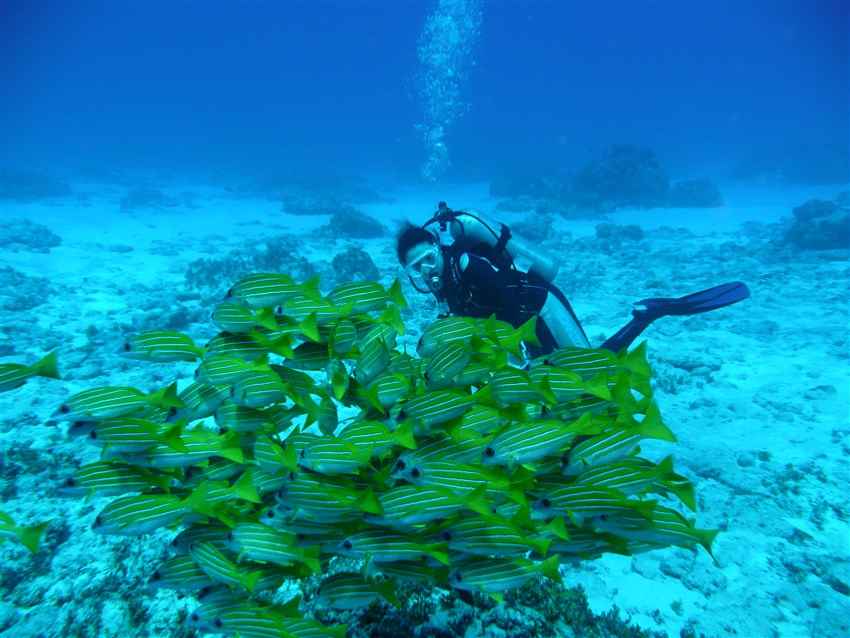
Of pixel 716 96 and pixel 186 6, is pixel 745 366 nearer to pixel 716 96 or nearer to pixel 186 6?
pixel 716 96

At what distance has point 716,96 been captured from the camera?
107312mm

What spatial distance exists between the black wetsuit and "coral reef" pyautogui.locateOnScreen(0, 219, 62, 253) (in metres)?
16.4

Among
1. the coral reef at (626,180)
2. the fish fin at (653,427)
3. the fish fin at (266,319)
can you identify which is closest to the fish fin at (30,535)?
the fish fin at (266,319)

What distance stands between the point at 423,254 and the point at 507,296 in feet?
3.54

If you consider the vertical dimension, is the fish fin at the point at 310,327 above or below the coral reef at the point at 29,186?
below

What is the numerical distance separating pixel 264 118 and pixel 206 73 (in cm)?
6424

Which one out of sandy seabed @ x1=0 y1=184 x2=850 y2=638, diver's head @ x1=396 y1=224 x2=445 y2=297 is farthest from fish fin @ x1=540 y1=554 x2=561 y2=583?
diver's head @ x1=396 y1=224 x2=445 y2=297

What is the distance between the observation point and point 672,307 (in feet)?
25.0

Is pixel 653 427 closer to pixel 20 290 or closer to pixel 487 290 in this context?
pixel 487 290

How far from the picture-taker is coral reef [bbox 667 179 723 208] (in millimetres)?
27897

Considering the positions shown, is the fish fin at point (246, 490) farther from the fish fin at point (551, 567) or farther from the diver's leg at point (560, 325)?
the diver's leg at point (560, 325)

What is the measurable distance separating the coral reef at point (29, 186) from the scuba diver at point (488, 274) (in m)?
30.3

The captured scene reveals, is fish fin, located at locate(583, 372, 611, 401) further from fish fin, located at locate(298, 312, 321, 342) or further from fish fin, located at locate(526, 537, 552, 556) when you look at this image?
fish fin, located at locate(298, 312, 321, 342)

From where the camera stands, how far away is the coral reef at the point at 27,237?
51.4 ft
